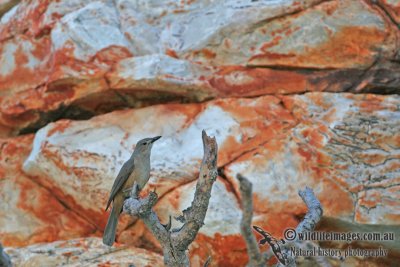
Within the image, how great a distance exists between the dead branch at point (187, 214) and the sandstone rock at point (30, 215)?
353cm

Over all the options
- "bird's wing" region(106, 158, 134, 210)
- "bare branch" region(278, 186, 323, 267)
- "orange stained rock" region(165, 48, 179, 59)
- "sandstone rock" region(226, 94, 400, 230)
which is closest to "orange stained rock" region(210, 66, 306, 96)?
"sandstone rock" region(226, 94, 400, 230)

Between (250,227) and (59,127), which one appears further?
(59,127)

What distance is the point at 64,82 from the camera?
8.96 metres

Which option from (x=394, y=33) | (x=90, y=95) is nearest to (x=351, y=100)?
(x=394, y=33)

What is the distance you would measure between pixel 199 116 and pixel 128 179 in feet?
4.87

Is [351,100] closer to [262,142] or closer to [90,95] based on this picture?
[262,142]

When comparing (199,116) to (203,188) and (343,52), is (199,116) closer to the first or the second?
(343,52)

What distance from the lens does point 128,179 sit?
7418 millimetres

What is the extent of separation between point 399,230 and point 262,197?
1479mm

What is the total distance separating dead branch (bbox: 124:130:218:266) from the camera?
5.01 metres

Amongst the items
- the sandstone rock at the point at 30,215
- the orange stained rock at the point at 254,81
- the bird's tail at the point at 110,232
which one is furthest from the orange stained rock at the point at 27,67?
the bird's tail at the point at 110,232

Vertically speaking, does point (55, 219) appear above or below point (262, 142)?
below

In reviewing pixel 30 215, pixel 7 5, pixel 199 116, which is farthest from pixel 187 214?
pixel 7 5

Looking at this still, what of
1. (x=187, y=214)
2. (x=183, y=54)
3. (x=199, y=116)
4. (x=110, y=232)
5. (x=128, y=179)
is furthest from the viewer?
(x=183, y=54)
